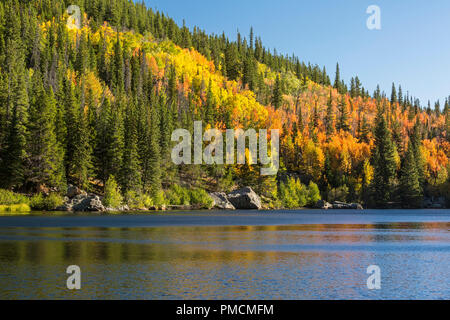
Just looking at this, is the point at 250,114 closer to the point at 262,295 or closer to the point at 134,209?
the point at 134,209

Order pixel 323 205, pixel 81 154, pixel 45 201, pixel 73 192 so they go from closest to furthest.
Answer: pixel 45 201
pixel 73 192
pixel 81 154
pixel 323 205

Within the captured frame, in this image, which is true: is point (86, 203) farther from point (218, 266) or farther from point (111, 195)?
point (218, 266)

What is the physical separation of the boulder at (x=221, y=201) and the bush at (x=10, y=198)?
51.6m

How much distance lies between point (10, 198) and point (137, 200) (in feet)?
92.0

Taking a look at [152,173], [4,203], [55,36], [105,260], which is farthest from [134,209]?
[55,36]

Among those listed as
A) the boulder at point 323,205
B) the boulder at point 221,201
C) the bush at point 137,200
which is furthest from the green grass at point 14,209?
the boulder at point 323,205

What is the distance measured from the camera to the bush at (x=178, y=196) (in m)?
118

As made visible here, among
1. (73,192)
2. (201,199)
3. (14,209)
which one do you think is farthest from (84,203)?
(201,199)

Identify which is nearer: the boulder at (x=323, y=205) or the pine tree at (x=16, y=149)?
the pine tree at (x=16, y=149)

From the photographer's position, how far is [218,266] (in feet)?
98.7

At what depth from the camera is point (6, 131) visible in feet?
303

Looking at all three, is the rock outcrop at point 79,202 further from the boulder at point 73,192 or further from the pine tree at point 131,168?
the pine tree at point 131,168

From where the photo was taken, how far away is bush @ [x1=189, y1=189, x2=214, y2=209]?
12206cm

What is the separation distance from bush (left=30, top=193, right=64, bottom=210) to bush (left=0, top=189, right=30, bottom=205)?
1297 mm
